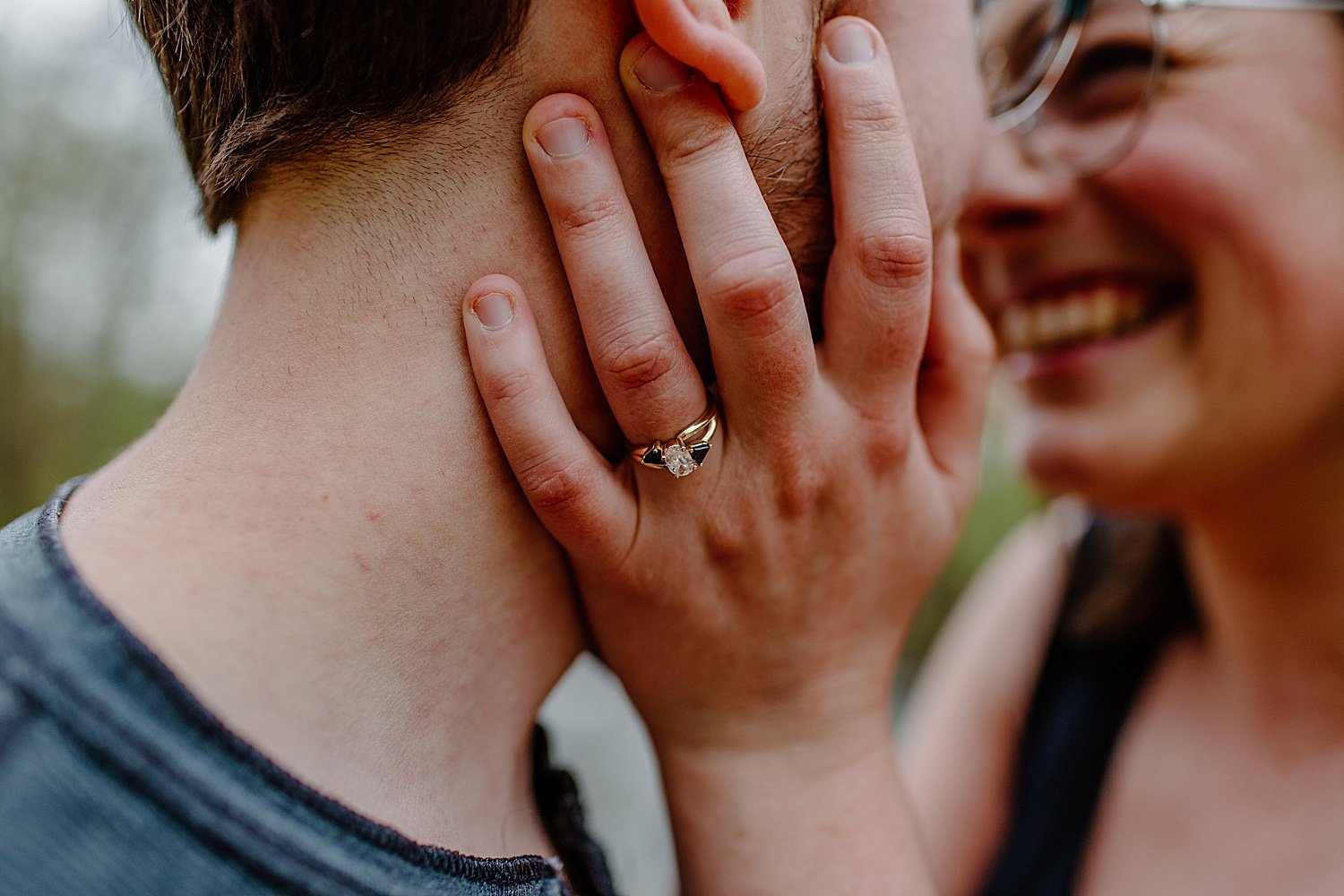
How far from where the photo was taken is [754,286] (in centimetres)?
94

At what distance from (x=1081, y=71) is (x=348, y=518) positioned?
1529 millimetres

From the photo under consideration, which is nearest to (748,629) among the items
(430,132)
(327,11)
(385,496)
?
(385,496)

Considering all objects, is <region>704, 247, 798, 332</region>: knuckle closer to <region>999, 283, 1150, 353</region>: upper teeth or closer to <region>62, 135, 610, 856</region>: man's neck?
<region>62, 135, 610, 856</region>: man's neck

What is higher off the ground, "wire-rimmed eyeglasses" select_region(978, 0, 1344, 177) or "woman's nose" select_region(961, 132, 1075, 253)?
"wire-rimmed eyeglasses" select_region(978, 0, 1344, 177)

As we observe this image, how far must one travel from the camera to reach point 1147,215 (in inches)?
66.8

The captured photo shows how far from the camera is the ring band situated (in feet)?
3.28

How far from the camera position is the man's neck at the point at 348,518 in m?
0.80

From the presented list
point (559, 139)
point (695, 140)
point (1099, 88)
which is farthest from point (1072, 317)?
point (559, 139)

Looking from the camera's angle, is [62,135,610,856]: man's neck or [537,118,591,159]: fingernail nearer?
[62,135,610,856]: man's neck

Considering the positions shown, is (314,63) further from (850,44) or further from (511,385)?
(850,44)

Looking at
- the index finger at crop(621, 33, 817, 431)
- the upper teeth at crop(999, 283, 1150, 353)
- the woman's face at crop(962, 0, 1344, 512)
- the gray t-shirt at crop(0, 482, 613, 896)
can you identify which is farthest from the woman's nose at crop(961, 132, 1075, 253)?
the gray t-shirt at crop(0, 482, 613, 896)

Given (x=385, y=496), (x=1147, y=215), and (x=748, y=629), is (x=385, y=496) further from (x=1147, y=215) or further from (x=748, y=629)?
(x=1147, y=215)

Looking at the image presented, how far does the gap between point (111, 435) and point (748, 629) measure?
2.47 meters

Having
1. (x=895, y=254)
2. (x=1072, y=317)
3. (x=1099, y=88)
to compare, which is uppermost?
(x=895, y=254)
